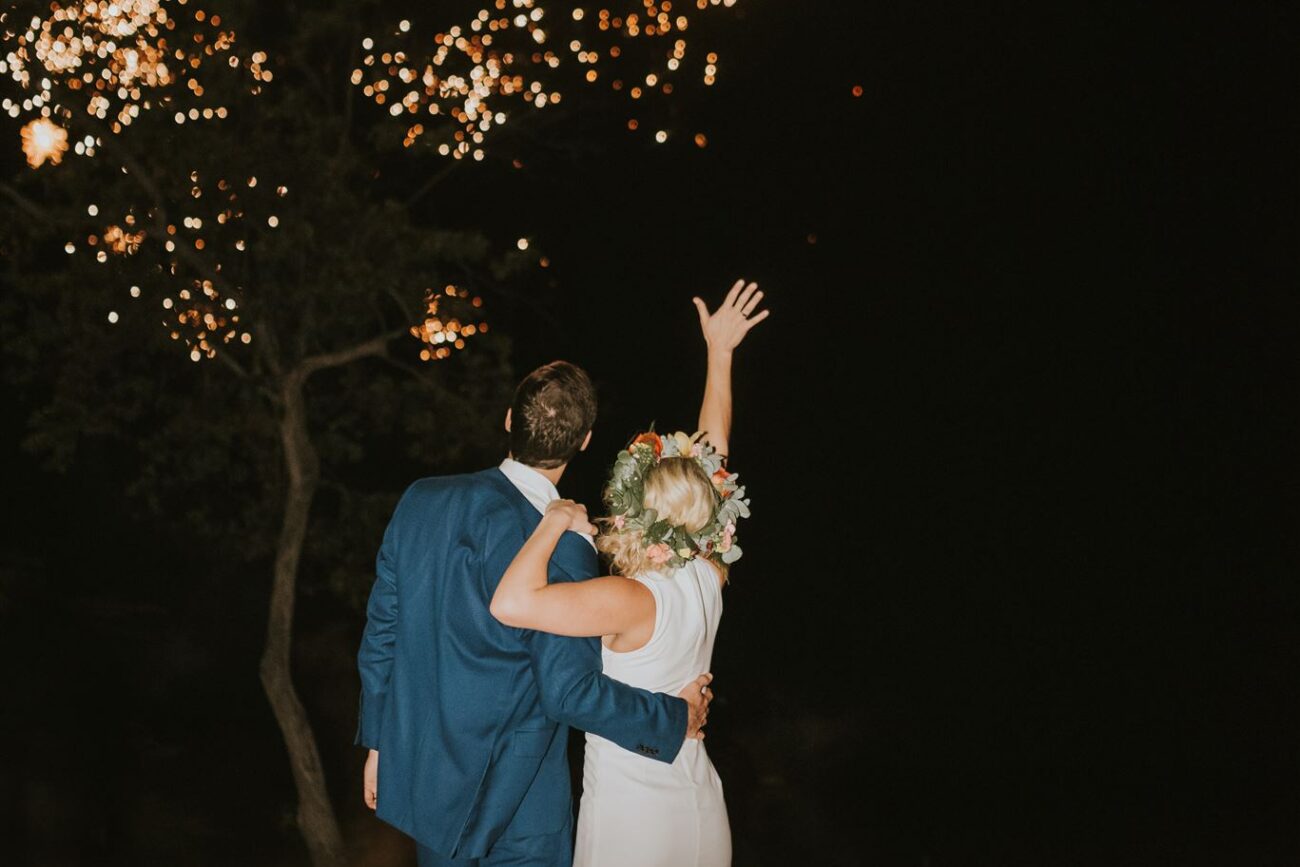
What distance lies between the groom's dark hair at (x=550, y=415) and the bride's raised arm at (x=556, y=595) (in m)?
0.13

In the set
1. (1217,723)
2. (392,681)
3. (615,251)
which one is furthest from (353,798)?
(615,251)

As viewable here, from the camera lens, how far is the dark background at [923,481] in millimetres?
10164

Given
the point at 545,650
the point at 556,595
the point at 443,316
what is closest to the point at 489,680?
the point at 545,650

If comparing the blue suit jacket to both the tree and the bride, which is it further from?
the tree

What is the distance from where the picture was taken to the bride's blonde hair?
257 cm

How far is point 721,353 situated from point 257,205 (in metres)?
3.96

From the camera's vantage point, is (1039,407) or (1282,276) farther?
(1039,407)

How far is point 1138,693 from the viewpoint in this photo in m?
15.9

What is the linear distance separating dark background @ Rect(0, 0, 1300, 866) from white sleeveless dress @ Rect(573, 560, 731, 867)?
498 cm

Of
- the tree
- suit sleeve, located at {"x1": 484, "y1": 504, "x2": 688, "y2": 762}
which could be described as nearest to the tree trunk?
the tree

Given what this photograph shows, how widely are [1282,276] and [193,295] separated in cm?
1318

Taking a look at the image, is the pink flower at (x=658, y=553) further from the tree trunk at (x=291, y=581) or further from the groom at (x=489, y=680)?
the tree trunk at (x=291, y=581)

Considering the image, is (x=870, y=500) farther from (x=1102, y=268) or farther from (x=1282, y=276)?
(x=1282, y=276)

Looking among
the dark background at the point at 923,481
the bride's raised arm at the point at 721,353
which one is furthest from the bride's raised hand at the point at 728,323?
the dark background at the point at 923,481
